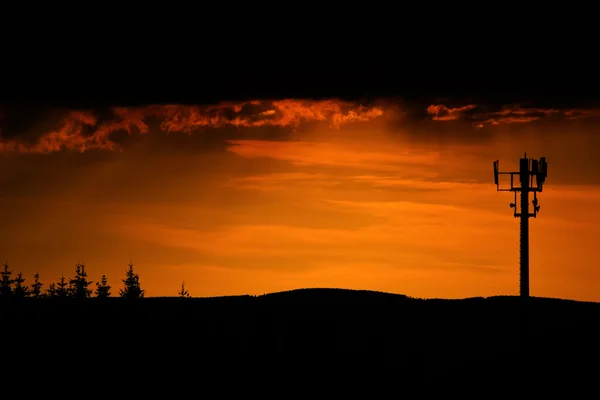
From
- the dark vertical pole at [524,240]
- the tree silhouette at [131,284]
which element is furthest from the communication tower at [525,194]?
the tree silhouette at [131,284]

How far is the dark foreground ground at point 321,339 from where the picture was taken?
6756cm

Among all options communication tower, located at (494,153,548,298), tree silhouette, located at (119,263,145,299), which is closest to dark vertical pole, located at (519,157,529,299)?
communication tower, located at (494,153,548,298)

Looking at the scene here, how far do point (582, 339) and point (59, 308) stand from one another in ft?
132

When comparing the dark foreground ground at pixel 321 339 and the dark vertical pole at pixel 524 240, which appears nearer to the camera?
the dark vertical pole at pixel 524 240

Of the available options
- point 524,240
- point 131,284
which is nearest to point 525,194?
point 524,240

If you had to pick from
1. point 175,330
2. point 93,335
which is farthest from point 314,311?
point 93,335

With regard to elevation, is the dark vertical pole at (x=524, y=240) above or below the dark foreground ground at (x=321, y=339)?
above

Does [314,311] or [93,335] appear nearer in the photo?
[93,335]

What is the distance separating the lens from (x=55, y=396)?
6128cm

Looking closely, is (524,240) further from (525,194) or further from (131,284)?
(131,284)

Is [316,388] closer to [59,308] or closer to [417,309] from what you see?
[417,309]

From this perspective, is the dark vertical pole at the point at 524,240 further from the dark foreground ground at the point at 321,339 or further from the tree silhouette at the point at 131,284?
the tree silhouette at the point at 131,284

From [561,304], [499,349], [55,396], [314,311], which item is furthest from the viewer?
[561,304]

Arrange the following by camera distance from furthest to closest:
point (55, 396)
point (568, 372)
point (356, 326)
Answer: point (356, 326) < point (568, 372) < point (55, 396)
